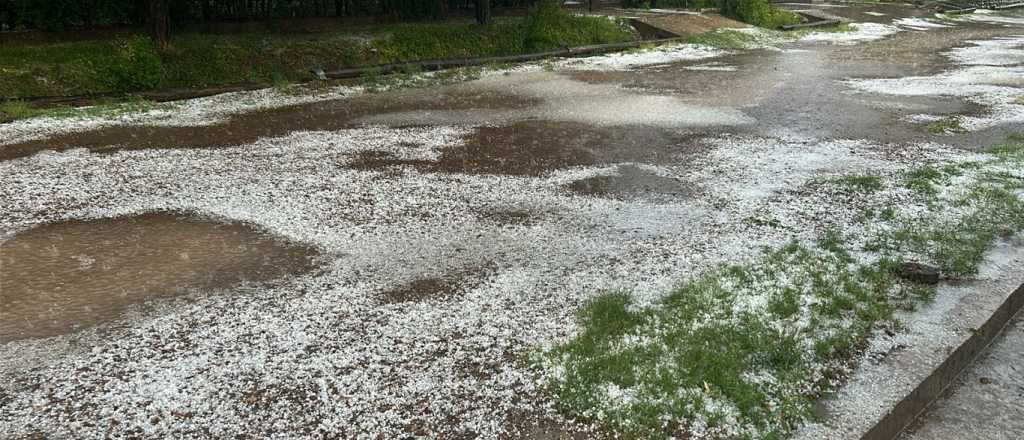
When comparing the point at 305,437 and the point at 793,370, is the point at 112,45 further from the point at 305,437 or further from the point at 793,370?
the point at 793,370

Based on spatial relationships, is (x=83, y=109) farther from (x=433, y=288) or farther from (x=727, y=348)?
(x=727, y=348)

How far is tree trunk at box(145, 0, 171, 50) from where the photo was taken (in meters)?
10.5

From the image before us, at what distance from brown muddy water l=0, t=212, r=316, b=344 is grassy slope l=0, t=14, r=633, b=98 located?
5919mm

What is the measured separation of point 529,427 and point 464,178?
3676 mm

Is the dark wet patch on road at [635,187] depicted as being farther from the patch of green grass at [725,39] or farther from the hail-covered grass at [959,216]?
the patch of green grass at [725,39]

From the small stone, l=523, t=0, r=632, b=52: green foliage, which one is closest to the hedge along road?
the small stone

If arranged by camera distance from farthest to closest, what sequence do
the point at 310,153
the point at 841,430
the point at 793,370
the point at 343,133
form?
the point at 343,133, the point at 310,153, the point at 793,370, the point at 841,430

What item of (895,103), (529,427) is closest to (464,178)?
(529,427)

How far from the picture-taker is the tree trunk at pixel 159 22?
10484 millimetres

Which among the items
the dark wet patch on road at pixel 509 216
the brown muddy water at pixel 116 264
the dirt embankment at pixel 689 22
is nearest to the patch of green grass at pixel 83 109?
the brown muddy water at pixel 116 264

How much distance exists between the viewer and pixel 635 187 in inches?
235

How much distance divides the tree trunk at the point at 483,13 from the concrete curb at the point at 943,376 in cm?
1209

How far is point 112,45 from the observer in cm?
1062

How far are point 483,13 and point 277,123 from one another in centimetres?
731
